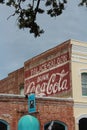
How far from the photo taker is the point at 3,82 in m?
47.8

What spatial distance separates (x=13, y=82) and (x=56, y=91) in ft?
34.5

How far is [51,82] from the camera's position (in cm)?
3553

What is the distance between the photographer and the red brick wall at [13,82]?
42594mm

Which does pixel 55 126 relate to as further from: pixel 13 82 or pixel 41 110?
pixel 13 82

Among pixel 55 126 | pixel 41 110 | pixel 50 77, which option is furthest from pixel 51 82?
pixel 41 110

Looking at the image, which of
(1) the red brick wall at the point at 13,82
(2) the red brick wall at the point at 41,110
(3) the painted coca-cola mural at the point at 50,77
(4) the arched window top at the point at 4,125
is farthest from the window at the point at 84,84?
(1) the red brick wall at the point at 13,82

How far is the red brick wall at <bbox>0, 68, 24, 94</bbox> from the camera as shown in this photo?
140ft

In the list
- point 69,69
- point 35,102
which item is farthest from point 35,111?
point 69,69

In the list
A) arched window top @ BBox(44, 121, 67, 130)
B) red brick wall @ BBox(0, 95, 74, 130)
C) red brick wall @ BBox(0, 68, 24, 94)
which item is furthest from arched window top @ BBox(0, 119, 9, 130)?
red brick wall @ BBox(0, 68, 24, 94)

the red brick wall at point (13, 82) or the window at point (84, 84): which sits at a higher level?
the red brick wall at point (13, 82)

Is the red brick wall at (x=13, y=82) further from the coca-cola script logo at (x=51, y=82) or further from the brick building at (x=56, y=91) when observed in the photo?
the coca-cola script logo at (x=51, y=82)

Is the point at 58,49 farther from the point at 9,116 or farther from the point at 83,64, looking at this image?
Answer: the point at 9,116

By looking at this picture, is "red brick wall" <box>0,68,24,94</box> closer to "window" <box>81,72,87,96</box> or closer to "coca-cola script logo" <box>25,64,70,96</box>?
"coca-cola script logo" <box>25,64,70,96</box>

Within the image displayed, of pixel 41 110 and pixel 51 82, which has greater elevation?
pixel 51 82
